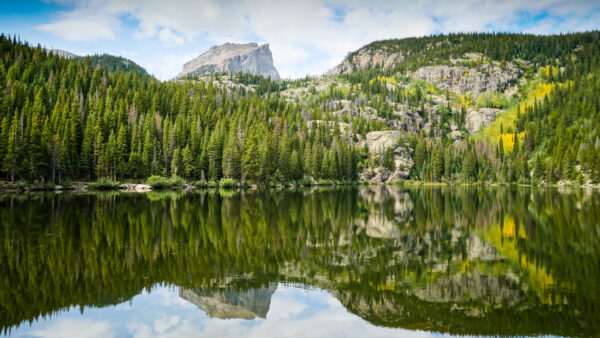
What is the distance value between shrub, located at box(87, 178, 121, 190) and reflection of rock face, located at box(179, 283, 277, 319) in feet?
215

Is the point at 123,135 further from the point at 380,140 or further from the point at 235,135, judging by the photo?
the point at 380,140

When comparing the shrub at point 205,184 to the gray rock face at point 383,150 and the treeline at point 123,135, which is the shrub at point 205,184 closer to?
the treeline at point 123,135

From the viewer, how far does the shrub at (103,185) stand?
219 ft

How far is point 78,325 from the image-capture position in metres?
9.04

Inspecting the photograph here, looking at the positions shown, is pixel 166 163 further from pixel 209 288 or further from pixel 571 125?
pixel 571 125

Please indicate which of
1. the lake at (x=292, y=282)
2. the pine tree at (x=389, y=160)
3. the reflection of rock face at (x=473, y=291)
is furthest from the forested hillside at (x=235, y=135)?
the reflection of rock face at (x=473, y=291)

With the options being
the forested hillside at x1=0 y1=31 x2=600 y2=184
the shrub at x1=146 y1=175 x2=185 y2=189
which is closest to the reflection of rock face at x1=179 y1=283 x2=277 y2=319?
the forested hillside at x1=0 y1=31 x2=600 y2=184

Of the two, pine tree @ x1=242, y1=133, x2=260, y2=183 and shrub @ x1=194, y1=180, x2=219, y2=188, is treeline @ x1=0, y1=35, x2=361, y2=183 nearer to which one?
pine tree @ x1=242, y1=133, x2=260, y2=183

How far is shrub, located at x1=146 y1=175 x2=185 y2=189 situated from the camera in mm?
72250

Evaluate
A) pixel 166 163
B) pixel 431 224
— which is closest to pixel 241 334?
pixel 431 224

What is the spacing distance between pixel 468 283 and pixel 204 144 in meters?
83.8

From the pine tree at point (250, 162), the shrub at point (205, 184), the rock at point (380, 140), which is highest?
the rock at point (380, 140)

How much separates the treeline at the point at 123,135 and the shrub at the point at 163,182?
5279 mm

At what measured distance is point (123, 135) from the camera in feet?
254
